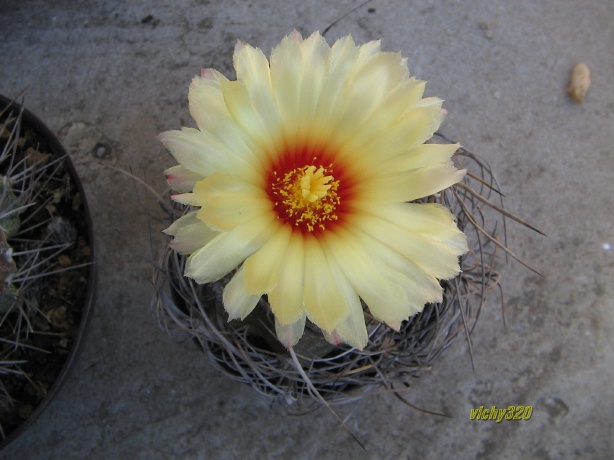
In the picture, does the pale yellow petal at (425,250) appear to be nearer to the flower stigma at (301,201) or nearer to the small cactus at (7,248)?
the flower stigma at (301,201)

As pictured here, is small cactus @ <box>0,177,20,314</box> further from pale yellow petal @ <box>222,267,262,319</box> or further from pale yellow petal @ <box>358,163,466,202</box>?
pale yellow petal @ <box>358,163,466,202</box>

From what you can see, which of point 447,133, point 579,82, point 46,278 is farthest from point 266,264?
point 579,82


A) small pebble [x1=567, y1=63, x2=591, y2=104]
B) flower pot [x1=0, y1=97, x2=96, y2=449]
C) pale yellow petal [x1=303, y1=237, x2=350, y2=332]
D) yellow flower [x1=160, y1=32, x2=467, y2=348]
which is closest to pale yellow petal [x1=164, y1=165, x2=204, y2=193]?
yellow flower [x1=160, y1=32, x2=467, y2=348]

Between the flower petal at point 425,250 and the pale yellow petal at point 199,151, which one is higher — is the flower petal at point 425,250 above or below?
below

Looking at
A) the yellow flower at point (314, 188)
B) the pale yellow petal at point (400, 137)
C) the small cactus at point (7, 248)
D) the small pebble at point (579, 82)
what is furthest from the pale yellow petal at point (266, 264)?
the small pebble at point (579, 82)

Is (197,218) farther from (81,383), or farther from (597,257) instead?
(597,257)

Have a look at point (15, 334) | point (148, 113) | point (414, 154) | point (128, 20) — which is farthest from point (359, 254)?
point (128, 20)

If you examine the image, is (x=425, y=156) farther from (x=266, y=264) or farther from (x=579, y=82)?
(x=579, y=82)
